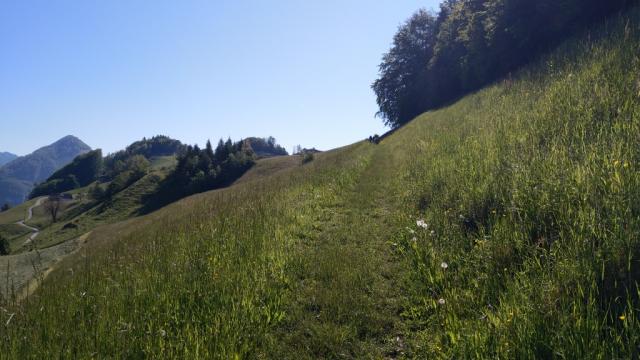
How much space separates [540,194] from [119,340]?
19.5ft

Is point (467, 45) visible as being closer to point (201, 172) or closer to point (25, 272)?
point (25, 272)

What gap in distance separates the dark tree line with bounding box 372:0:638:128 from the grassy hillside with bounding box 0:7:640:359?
1021 inches

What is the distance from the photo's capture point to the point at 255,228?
348 inches

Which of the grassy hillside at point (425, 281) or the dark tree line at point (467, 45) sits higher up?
the dark tree line at point (467, 45)

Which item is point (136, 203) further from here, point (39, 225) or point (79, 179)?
point (79, 179)

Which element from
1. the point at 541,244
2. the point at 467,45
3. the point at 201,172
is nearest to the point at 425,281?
the point at 541,244

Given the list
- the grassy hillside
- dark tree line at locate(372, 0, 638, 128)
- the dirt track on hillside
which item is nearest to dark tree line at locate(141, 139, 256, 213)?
dark tree line at locate(372, 0, 638, 128)

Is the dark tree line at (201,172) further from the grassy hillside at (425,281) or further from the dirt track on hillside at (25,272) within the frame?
the grassy hillside at (425,281)

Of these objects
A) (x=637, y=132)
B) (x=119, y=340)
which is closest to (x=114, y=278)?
(x=119, y=340)

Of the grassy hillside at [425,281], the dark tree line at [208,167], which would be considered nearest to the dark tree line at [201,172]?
the dark tree line at [208,167]

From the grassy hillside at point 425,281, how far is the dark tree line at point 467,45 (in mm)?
25941

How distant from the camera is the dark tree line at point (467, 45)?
29439 millimetres

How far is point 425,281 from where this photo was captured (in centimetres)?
550

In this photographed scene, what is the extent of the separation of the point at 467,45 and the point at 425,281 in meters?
41.9
